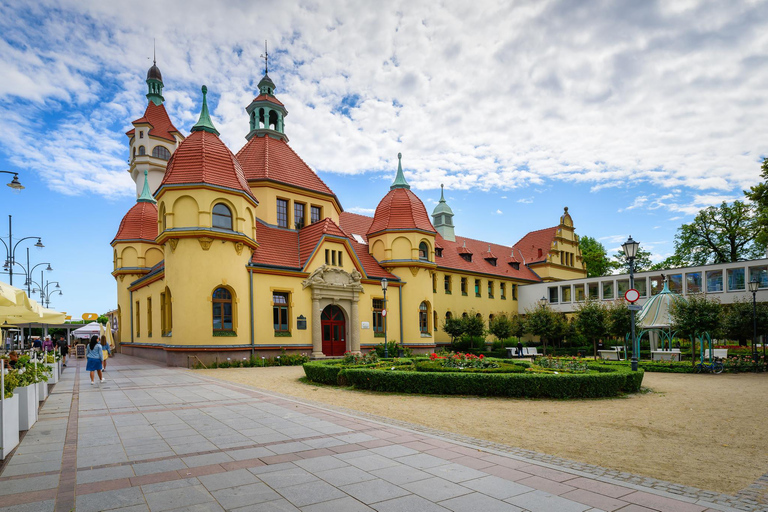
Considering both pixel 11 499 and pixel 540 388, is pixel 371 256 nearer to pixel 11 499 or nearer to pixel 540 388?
pixel 540 388

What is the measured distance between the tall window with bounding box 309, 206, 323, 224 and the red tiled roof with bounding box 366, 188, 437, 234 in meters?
5.14

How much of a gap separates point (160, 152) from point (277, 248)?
94.9ft

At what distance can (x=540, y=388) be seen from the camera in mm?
13688

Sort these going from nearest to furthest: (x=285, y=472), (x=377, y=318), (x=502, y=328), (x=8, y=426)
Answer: (x=285, y=472) → (x=8, y=426) → (x=377, y=318) → (x=502, y=328)

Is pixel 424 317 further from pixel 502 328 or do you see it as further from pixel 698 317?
pixel 698 317

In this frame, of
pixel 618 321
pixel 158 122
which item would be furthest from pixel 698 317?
pixel 158 122

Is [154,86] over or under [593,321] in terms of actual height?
over

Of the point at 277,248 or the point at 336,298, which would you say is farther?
the point at 336,298

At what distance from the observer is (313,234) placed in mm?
31016

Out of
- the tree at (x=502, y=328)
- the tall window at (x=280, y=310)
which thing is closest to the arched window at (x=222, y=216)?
the tall window at (x=280, y=310)

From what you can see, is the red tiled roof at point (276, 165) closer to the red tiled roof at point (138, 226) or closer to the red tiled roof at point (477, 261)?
the red tiled roof at point (138, 226)

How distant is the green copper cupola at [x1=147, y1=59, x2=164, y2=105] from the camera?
54688 millimetres

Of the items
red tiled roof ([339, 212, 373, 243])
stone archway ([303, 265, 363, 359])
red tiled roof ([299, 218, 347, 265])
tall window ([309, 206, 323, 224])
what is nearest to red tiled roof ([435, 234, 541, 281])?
red tiled roof ([339, 212, 373, 243])

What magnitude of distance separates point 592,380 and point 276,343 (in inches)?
731
